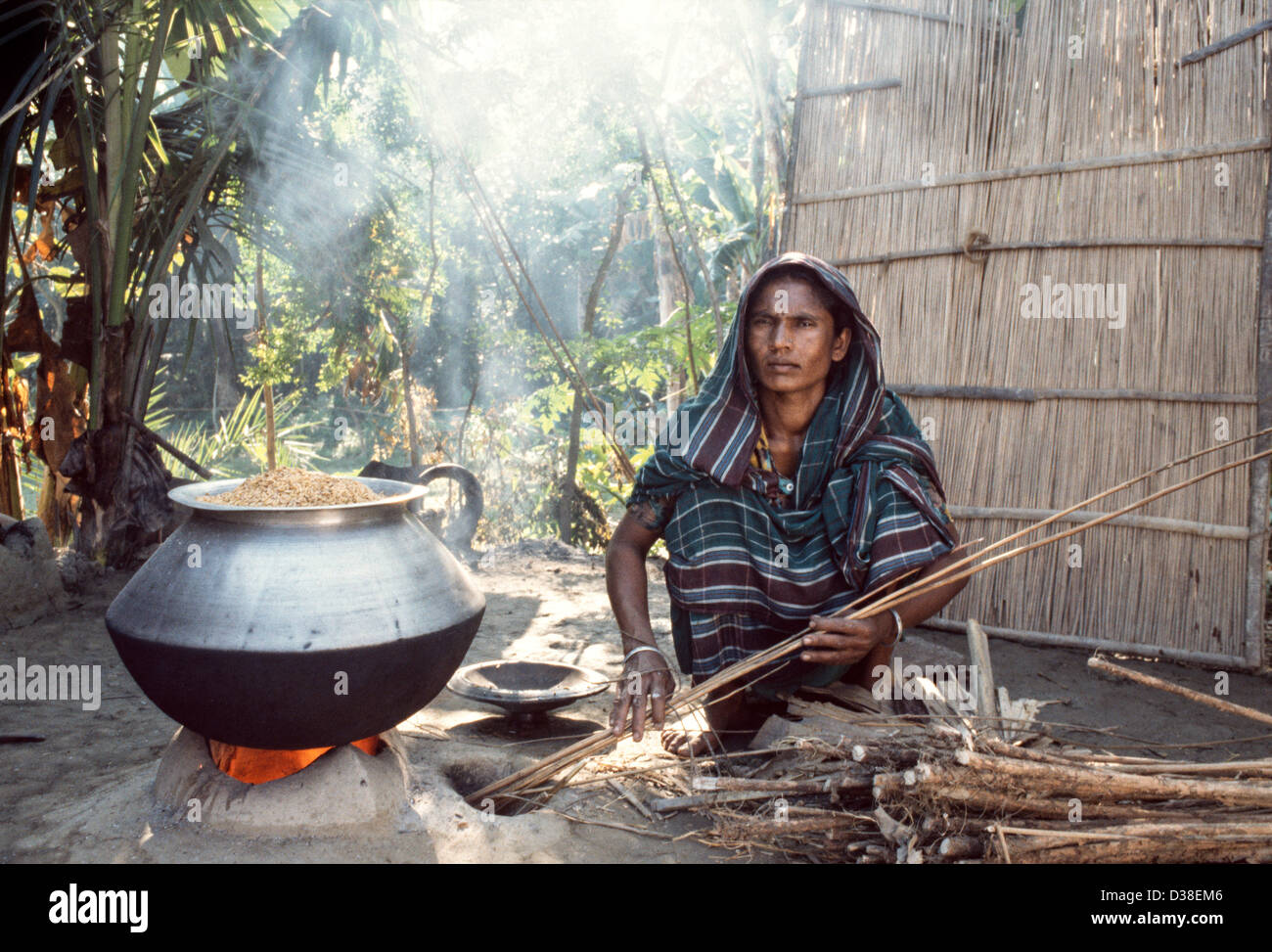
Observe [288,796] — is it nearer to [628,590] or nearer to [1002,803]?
[628,590]

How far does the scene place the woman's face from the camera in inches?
103

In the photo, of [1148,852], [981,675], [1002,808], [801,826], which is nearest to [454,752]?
[801,826]

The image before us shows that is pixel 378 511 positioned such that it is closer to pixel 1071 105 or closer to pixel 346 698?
Answer: pixel 346 698

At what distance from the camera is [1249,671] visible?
13.0ft

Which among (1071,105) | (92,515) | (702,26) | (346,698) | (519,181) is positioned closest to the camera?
(346,698)

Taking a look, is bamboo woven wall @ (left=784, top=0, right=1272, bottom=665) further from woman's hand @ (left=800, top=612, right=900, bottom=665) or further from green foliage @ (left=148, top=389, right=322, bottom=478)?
green foliage @ (left=148, top=389, right=322, bottom=478)

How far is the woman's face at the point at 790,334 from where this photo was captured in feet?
8.59

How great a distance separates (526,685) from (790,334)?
5.34 ft

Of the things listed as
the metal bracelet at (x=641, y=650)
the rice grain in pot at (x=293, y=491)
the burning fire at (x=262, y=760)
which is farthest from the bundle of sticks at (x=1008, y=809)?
the rice grain in pot at (x=293, y=491)

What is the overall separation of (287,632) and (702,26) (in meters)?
8.93

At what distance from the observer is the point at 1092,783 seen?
6.30 ft

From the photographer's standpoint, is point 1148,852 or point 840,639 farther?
point 840,639

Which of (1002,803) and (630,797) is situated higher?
(1002,803)
